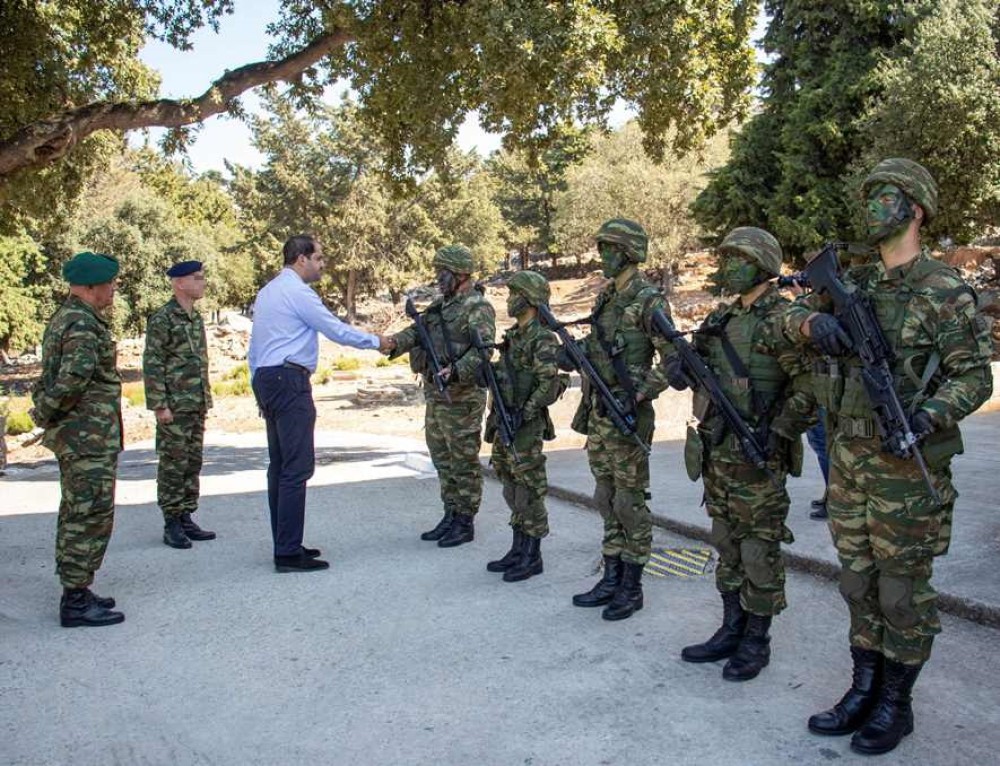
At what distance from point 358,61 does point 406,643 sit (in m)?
7.72

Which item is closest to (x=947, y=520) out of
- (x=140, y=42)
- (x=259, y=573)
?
(x=259, y=573)

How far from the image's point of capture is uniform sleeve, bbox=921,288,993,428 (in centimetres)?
319

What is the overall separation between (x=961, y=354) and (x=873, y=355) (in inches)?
11.6

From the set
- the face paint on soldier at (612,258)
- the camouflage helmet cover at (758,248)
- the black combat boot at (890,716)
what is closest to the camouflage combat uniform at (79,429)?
the face paint on soldier at (612,258)

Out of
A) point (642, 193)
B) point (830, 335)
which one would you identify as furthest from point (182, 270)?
point (642, 193)

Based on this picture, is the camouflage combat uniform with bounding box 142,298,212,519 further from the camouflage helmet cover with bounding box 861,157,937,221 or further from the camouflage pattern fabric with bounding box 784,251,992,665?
the camouflage helmet cover with bounding box 861,157,937,221

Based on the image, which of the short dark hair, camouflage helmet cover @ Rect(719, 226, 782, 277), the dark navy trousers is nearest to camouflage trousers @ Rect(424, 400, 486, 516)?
the dark navy trousers

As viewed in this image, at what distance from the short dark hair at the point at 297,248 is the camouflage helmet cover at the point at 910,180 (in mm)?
3857

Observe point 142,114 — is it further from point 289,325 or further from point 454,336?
point 454,336

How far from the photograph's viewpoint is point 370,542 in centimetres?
682

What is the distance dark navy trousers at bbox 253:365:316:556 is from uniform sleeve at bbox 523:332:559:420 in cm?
147

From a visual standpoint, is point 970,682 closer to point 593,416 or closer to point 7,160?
point 593,416

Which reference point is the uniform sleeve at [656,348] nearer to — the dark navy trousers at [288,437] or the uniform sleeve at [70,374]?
the dark navy trousers at [288,437]

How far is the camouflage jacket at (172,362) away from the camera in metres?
6.86
